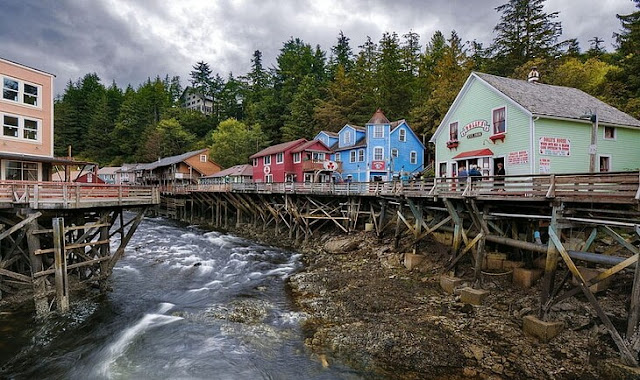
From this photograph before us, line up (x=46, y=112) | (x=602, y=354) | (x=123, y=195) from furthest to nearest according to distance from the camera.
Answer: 1. (x=46, y=112)
2. (x=123, y=195)
3. (x=602, y=354)

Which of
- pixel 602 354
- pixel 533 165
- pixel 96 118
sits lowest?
pixel 602 354

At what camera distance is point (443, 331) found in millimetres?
9195

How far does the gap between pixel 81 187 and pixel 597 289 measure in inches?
699

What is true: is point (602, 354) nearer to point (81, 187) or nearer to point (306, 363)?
point (306, 363)

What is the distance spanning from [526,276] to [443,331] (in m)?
4.18

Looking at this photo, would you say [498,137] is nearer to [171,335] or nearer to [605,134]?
[605,134]

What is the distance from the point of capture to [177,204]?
4288 cm

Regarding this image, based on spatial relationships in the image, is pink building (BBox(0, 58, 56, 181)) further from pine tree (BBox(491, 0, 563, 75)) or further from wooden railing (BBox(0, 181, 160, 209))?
pine tree (BBox(491, 0, 563, 75))

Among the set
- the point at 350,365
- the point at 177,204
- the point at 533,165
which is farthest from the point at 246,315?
the point at 177,204

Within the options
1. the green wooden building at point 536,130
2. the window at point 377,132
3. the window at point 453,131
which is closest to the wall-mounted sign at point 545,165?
the green wooden building at point 536,130

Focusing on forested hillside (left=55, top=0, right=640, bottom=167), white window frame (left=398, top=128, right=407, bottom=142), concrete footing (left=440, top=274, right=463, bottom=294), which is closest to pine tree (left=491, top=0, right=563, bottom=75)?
forested hillside (left=55, top=0, right=640, bottom=167)

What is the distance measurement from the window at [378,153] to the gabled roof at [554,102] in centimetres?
1466

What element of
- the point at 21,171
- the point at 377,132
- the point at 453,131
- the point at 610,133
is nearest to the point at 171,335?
the point at 21,171

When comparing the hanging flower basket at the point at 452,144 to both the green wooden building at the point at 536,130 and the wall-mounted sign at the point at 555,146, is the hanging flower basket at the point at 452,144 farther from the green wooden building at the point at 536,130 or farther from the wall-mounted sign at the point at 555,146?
the wall-mounted sign at the point at 555,146
